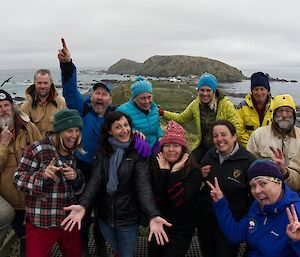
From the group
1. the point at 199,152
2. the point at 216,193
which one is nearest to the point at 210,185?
the point at 216,193

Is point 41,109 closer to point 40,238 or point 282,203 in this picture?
point 40,238

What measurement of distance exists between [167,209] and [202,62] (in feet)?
489

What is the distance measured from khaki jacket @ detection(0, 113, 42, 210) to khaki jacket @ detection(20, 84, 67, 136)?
0.49 m

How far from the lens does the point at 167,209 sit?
404cm

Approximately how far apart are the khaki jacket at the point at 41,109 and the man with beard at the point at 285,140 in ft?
10.1

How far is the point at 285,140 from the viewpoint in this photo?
4383mm

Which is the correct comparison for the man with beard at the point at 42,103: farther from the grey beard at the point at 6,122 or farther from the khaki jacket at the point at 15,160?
the grey beard at the point at 6,122

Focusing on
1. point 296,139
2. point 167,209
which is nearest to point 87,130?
point 167,209

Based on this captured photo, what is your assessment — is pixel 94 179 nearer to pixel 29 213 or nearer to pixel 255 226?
pixel 29 213

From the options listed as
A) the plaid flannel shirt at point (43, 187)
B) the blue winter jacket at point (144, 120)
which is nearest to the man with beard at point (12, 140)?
the plaid flannel shirt at point (43, 187)

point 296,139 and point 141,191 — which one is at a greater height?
Answer: point 296,139

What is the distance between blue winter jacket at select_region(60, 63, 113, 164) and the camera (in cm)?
471

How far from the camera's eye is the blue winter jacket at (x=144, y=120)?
4.79 metres

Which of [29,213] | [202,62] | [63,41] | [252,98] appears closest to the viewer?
[29,213]
